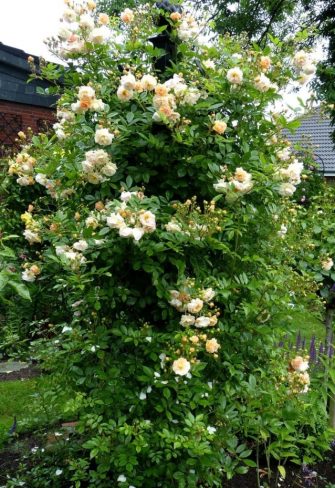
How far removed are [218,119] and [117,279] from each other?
793 mm

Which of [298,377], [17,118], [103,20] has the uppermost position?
[17,118]

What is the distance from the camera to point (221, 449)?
2.39 meters

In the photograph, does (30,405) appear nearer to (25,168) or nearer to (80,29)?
(25,168)

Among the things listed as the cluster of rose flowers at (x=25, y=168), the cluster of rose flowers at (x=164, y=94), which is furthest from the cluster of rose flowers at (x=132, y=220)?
the cluster of rose flowers at (x=25, y=168)

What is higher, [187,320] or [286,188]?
[286,188]

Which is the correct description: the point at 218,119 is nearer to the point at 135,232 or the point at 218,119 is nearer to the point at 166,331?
the point at 135,232

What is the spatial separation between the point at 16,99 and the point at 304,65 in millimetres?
6348

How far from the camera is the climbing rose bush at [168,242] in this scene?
6.69 feet

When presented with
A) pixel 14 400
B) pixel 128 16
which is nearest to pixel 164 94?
pixel 128 16

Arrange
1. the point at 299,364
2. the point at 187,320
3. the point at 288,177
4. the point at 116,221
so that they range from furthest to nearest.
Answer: the point at 299,364
the point at 288,177
the point at 187,320
the point at 116,221

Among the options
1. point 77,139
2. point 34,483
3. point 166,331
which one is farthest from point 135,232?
point 34,483

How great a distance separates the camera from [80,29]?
224cm

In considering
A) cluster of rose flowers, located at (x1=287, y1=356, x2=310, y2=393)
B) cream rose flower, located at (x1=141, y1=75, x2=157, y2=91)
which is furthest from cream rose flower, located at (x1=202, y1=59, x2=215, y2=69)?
cluster of rose flowers, located at (x1=287, y1=356, x2=310, y2=393)

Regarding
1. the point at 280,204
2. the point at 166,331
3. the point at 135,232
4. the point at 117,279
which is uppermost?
the point at 280,204
